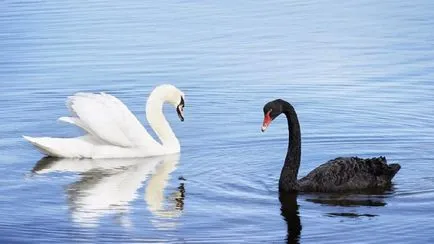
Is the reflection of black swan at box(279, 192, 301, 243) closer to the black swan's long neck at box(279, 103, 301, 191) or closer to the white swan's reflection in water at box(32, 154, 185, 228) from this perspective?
the black swan's long neck at box(279, 103, 301, 191)

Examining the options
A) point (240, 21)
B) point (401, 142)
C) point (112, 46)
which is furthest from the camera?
point (240, 21)

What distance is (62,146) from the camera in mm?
12539

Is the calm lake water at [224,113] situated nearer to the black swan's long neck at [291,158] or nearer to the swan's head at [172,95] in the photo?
the black swan's long neck at [291,158]

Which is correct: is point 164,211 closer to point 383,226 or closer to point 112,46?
point 383,226

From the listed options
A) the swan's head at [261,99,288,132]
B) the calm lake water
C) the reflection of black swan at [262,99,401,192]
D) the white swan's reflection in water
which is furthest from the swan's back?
the white swan's reflection in water

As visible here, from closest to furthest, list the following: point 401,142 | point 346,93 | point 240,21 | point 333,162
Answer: point 333,162, point 401,142, point 346,93, point 240,21

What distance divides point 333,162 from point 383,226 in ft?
5.00

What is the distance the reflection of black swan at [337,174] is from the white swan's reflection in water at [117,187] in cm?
97

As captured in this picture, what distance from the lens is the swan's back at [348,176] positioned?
10.6 metres

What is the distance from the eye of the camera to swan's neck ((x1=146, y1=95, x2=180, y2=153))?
1276 cm

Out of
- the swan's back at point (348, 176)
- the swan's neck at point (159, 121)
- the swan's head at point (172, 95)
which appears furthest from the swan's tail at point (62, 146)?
the swan's back at point (348, 176)

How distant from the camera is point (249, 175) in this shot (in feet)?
36.9

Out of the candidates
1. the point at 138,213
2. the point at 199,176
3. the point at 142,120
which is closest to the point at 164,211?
the point at 138,213

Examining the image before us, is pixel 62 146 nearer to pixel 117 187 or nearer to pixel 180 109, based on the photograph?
pixel 180 109
